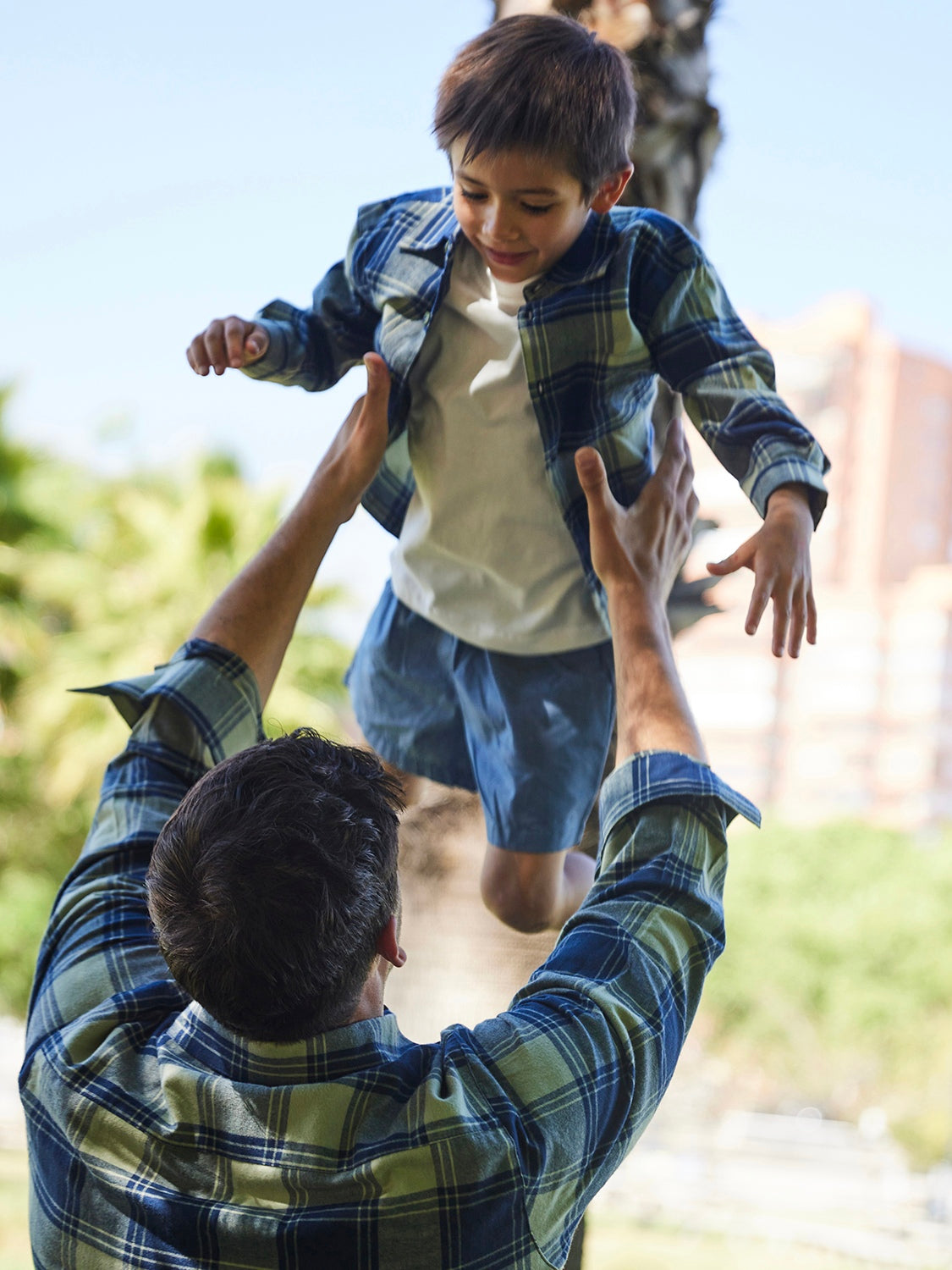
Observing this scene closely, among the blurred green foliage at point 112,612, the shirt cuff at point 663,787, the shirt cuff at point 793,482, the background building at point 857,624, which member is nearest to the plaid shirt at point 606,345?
the shirt cuff at point 793,482

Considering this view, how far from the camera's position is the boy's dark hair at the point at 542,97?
1604mm

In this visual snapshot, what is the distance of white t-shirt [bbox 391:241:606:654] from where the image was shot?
1.89 metres

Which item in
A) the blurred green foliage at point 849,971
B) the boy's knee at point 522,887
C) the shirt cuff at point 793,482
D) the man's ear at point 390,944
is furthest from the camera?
the blurred green foliage at point 849,971

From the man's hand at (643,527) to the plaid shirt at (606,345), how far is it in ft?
0.28

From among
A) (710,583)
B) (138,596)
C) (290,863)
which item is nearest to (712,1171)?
(138,596)

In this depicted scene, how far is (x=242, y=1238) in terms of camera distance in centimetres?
110

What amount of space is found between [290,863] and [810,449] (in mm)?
893

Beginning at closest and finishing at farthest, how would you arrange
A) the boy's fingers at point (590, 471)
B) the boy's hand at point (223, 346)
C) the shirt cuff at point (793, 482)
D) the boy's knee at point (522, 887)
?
the shirt cuff at point (793, 482) → the boy's fingers at point (590, 471) → the boy's hand at point (223, 346) → the boy's knee at point (522, 887)

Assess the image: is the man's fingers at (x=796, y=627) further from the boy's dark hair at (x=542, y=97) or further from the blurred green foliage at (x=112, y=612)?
the blurred green foliage at (x=112, y=612)

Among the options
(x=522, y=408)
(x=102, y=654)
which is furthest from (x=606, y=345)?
(x=102, y=654)

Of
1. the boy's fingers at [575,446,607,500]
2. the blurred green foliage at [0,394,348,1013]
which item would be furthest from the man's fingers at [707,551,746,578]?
the blurred green foliage at [0,394,348,1013]

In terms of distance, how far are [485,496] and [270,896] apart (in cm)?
95

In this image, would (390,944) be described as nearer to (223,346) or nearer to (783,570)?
(783,570)

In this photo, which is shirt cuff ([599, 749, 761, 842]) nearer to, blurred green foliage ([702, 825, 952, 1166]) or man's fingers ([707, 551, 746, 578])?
man's fingers ([707, 551, 746, 578])
